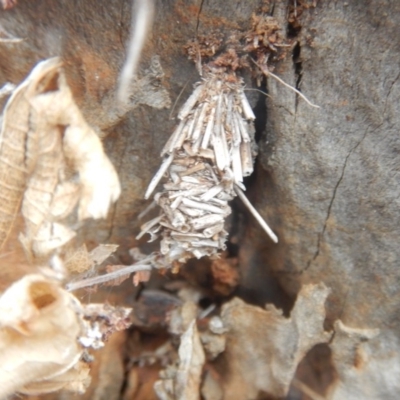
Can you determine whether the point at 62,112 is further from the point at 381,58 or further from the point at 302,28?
the point at 381,58

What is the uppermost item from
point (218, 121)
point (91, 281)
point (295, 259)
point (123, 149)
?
point (218, 121)

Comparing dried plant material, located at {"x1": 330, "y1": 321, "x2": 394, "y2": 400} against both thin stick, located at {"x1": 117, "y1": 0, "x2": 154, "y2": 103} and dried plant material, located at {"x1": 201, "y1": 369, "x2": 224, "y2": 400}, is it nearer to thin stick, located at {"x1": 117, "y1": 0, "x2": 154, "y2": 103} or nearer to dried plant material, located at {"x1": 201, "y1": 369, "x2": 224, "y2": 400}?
dried plant material, located at {"x1": 201, "y1": 369, "x2": 224, "y2": 400}

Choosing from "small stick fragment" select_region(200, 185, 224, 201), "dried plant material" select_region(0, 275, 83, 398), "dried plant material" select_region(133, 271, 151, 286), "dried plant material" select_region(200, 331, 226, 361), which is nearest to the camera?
"dried plant material" select_region(0, 275, 83, 398)

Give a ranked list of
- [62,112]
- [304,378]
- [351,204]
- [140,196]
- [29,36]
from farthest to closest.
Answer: [304,378], [140,196], [351,204], [29,36], [62,112]

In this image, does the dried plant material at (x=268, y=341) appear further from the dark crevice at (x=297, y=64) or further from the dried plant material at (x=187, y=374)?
the dark crevice at (x=297, y=64)

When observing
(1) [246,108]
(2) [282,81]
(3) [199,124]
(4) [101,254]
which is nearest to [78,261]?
(4) [101,254]

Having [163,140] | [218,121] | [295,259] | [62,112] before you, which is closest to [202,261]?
[295,259]

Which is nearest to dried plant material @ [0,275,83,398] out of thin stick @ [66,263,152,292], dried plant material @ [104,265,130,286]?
thin stick @ [66,263,152,292]
